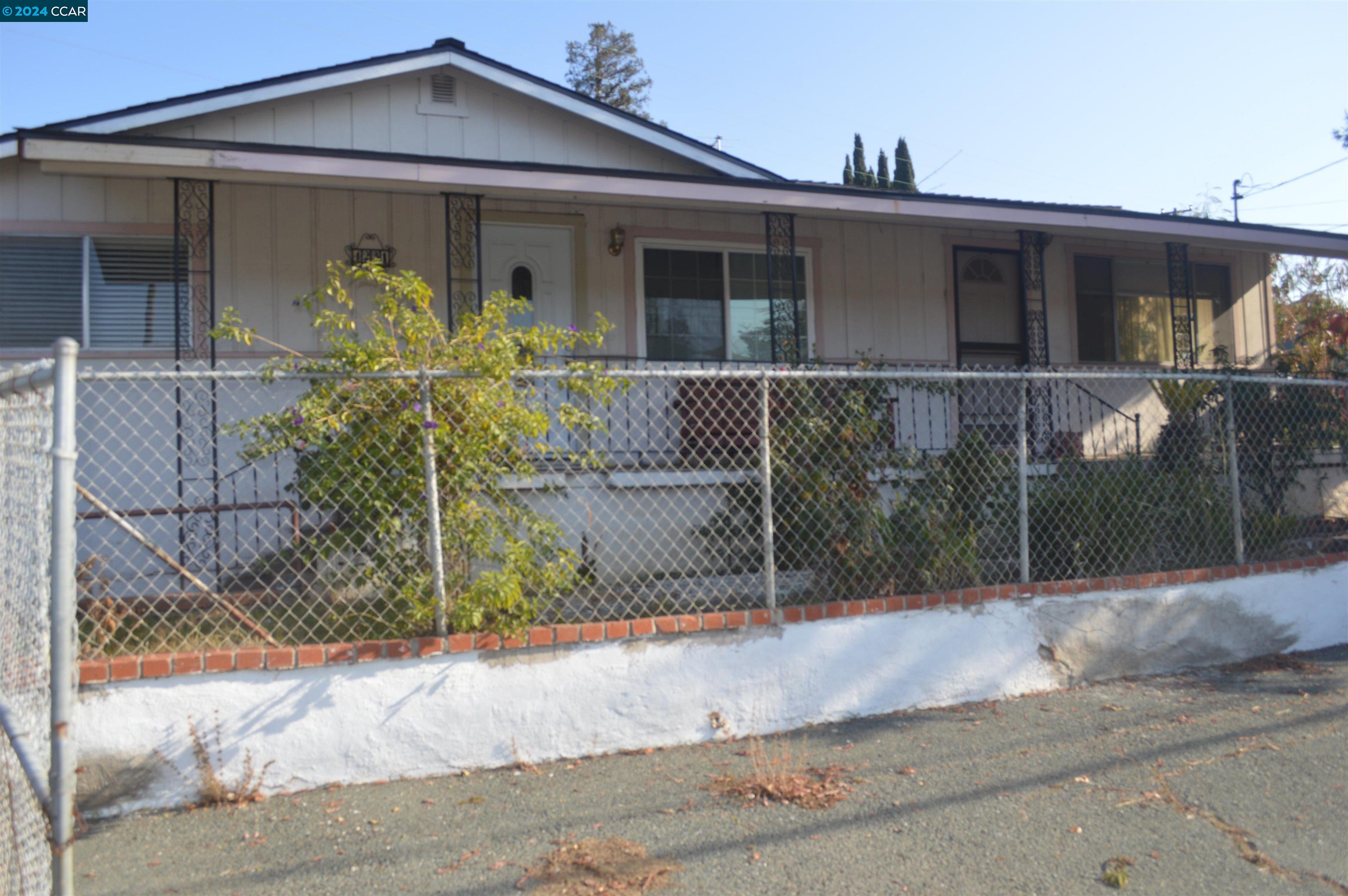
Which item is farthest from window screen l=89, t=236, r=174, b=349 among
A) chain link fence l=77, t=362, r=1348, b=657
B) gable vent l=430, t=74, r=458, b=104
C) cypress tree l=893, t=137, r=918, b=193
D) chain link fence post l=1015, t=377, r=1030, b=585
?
cypress tree l=893, t=137, r=918, b=193

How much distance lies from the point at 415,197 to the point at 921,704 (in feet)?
20.3

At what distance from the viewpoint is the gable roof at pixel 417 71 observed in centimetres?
717

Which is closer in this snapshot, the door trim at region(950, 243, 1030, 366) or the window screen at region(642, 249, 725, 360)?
the window screen at region(642, 249, 725, 360)

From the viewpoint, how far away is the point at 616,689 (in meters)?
4.02

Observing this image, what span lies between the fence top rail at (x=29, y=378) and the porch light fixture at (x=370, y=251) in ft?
18.6

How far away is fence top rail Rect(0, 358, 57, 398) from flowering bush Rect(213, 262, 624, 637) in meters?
1.33

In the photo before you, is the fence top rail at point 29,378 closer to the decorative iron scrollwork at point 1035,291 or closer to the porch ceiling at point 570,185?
the porch ceiling at point 570,185

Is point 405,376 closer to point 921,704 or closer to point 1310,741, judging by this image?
point 921,704

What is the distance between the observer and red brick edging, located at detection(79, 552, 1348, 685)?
3.46 metres

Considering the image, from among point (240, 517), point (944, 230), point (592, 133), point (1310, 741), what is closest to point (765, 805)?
point (1310, 741)

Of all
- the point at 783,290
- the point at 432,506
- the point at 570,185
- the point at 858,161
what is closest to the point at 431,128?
the point at 570,185

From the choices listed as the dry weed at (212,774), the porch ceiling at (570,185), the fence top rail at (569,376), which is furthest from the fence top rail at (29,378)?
the porch ceiling at (570,185)

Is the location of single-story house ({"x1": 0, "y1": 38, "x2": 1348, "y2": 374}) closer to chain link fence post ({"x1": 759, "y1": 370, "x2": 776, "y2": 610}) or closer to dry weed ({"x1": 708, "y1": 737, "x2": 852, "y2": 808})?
chain link fence post ({"x1": 759, "y1": 370, "x2": 776, "y2": 610})

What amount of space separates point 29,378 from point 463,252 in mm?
5694
